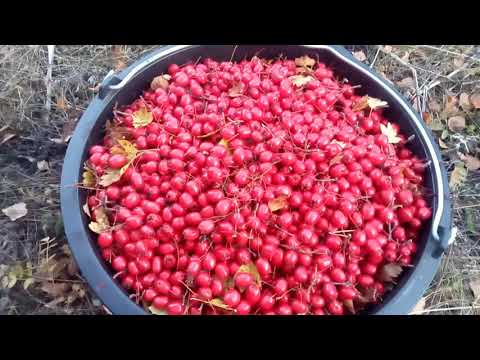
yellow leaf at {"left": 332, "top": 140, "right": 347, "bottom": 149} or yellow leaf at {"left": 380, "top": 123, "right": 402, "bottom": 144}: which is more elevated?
yellow leaf at {"left": 380, "top": 123, "right": 402, "bottom": 144}

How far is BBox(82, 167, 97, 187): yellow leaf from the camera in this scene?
155cm

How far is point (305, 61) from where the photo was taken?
6.20 feet

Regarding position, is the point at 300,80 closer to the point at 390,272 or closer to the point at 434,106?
the point at 390,272

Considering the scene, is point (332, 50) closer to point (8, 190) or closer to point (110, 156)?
point (110, 156)

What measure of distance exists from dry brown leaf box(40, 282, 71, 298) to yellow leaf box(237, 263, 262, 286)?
907 mm

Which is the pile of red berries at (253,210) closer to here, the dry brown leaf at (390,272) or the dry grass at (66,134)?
the dry brown leaf at (390,272)

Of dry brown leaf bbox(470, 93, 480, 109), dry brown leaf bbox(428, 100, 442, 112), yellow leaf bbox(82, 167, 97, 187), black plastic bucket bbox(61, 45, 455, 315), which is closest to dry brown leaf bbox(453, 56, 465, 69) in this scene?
dry brown leaf bbox(470, 93, 480, 109)

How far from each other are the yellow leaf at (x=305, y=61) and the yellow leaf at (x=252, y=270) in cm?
95

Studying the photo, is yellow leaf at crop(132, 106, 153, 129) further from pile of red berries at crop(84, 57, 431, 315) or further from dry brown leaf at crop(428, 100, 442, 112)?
dry brown leaf at crop(428, 100, 442, 112)

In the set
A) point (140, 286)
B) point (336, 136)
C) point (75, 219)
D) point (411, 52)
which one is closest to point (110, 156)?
point (75, 219)

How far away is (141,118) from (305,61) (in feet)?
2.45

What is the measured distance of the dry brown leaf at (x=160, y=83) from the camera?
1781 mm

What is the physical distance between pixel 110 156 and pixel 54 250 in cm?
67

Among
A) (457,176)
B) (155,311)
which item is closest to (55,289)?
(155,311)
